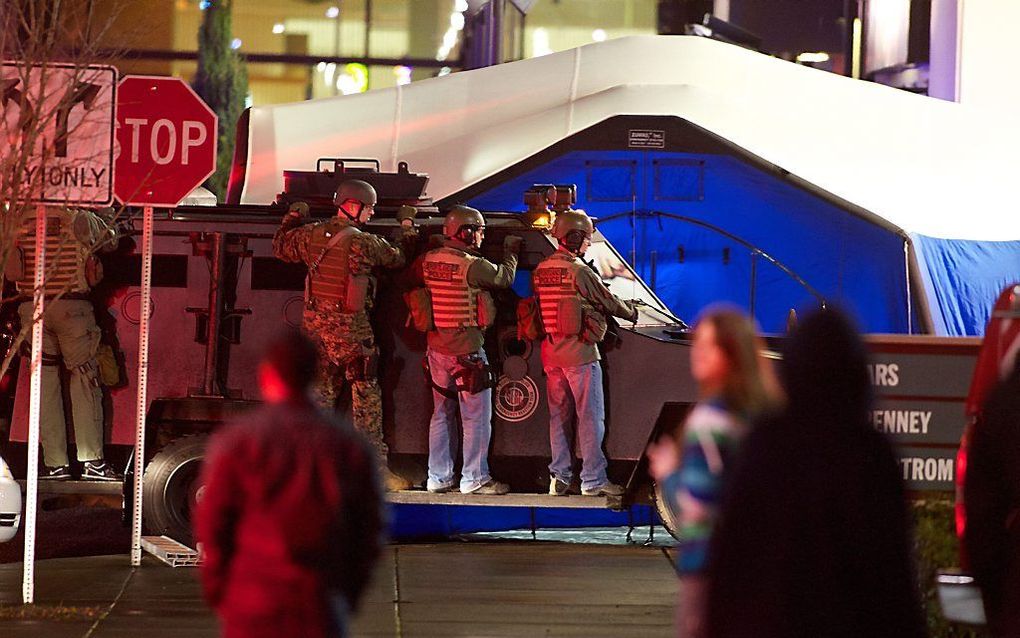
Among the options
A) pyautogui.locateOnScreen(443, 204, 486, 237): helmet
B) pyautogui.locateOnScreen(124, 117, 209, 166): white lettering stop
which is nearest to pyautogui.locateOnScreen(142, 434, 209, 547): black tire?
pyautogui.locateOnScreen(124, 117, 209, 166): white lettering stop

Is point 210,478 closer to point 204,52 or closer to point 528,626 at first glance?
point 528,626

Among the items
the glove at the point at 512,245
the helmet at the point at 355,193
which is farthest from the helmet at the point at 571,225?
the helmet at the point at 355,193

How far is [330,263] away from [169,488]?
1.82 meters

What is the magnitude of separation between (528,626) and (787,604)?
4.94 metres

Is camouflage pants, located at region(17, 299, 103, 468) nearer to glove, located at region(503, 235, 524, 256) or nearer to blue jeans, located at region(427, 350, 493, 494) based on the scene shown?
blue jeans, located at region(427, 350, 493, 494)

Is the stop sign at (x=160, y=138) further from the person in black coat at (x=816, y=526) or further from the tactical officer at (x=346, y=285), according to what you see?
the person in black coat at (x=816, y=526)

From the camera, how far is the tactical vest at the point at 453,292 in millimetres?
11344

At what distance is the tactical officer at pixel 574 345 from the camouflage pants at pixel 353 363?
1.16 m

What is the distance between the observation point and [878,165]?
16.4 m

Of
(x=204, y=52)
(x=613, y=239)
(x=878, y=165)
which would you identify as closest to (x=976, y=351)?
(x=613, y=239)

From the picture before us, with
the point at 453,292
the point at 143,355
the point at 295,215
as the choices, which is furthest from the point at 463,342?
the point at 143,355

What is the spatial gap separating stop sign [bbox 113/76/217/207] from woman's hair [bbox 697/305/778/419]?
5.87 metres

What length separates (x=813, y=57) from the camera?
35.8 meters

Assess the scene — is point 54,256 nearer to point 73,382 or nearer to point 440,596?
point 73,382
